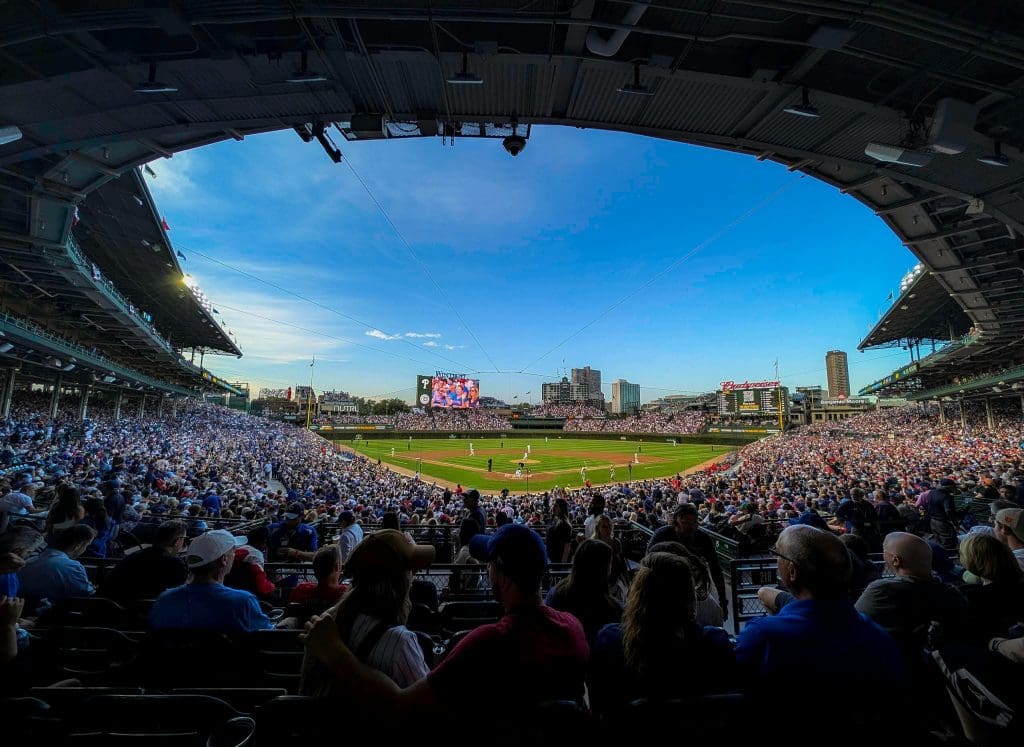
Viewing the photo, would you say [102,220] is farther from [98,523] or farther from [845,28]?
[845,28]

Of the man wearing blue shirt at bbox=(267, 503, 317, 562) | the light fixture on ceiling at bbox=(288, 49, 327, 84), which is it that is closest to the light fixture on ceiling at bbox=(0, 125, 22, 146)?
the light fixture on ceiling at bbox=(288, 49, 327, 84)

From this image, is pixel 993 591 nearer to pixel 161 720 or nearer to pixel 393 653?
pixel 393 653

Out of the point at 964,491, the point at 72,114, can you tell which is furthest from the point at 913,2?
the point at 964,491

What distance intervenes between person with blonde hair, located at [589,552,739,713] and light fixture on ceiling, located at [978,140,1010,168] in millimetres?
10647

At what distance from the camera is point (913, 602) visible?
2684mm

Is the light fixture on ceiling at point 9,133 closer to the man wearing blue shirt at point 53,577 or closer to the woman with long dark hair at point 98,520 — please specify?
the woman with long dark hair at point 98,520

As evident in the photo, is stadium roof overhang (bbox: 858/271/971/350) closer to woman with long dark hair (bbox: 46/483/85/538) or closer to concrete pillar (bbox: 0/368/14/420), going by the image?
woman with long dark hair (bbox: 46/483/85/538)

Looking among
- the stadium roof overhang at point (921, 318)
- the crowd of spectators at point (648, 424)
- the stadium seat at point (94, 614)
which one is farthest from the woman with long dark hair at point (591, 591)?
the crowd of spectators at point (648, 424)

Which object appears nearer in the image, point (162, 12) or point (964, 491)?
point (162, 12)

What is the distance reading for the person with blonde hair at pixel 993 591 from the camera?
8.89 ft

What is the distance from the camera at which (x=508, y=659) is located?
177cm

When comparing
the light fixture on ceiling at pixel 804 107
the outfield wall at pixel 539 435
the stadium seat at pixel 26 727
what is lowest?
the outfield wall at pixel 539 435

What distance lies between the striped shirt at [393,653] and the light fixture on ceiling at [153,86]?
29.9 feet

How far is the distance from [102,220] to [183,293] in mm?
13502
